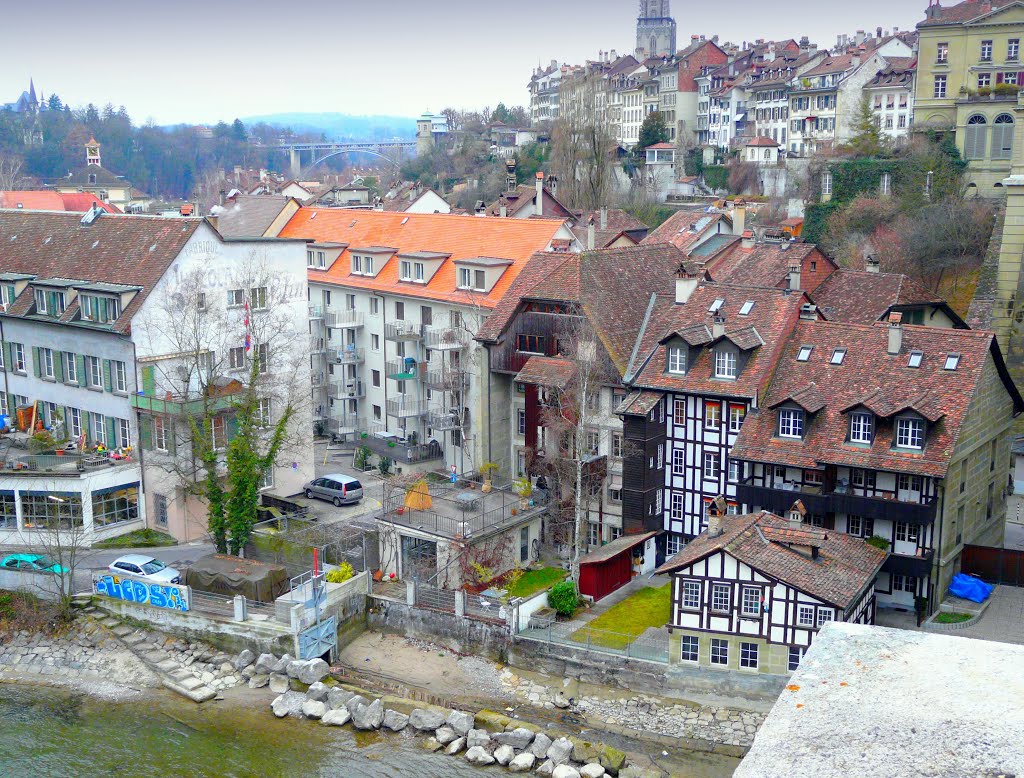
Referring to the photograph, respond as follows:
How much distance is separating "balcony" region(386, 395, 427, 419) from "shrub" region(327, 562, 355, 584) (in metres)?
12.2

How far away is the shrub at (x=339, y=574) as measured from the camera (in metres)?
35.5

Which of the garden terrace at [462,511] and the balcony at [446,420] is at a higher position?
the balcony at [446,420]

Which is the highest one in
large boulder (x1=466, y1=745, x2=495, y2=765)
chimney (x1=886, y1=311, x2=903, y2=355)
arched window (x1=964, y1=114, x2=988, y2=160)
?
arched window (x1=964, y1=114, x2=988, y2=160)

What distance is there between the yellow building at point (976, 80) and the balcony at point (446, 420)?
3553 centimetres

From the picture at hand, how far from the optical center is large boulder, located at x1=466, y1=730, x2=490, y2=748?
29.4 meters

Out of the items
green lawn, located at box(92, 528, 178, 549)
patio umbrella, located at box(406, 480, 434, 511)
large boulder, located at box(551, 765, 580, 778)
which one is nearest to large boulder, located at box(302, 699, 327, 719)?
large boulder, located at box(551, 765, 580, 778)

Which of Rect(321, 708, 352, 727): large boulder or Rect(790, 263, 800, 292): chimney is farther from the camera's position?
Rect(790, 263, 800, 292): chimney

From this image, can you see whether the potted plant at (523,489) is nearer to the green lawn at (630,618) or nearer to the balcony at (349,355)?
the green lawn at (630,618)

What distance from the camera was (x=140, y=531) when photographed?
41.1 metres

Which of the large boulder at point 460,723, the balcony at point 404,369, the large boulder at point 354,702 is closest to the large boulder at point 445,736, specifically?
the large boulder at point 460,723

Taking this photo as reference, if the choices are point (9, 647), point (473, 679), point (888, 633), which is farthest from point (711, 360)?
point (9, 647)

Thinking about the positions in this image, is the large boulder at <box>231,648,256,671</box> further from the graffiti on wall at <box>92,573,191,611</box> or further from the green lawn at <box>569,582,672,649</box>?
the green lawn at <box>569,582,672,649</box>

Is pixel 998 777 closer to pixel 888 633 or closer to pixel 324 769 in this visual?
pixel 888 633

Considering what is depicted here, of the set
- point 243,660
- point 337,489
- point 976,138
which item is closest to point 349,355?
point 337,489
